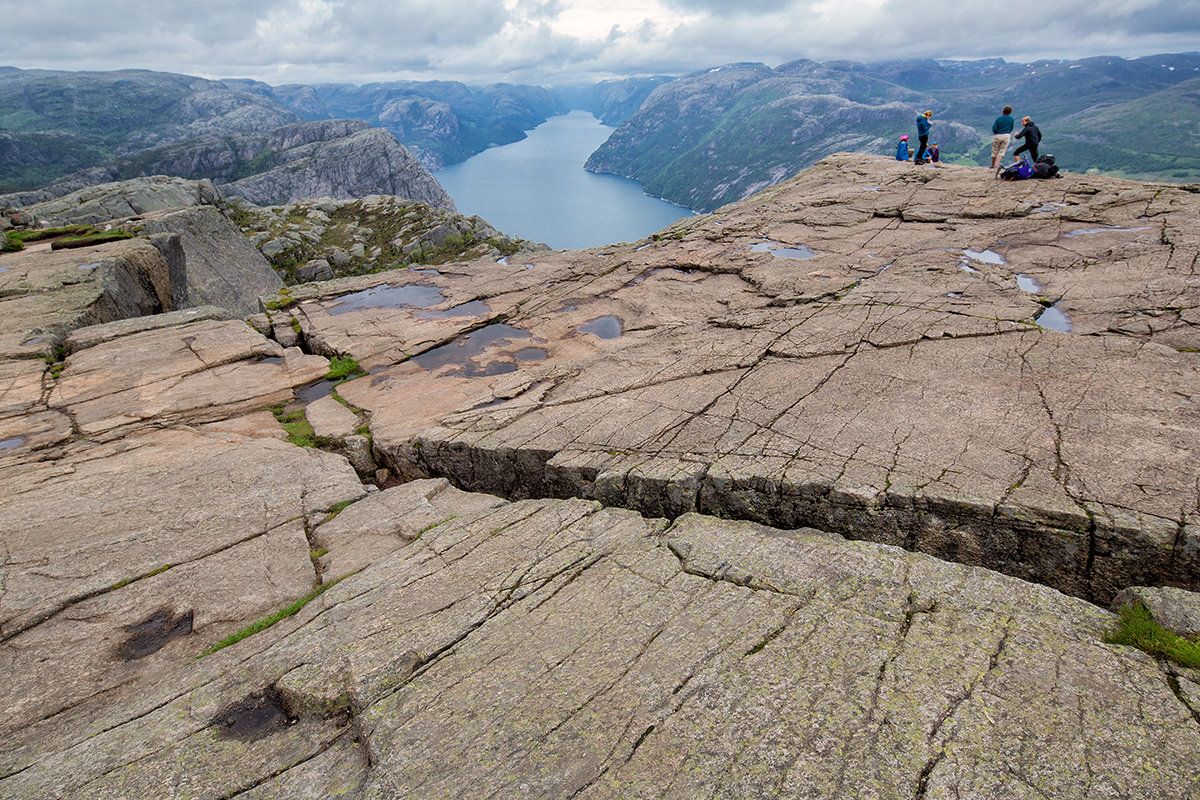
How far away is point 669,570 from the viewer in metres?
8.02

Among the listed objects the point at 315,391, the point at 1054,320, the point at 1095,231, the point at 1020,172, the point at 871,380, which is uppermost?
the point at 1020,172

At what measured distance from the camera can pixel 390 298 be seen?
25.7 metres

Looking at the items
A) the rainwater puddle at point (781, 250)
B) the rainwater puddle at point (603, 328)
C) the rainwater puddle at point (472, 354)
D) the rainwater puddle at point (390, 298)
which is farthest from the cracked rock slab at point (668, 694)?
the rainwater puddle at point (390, 298)

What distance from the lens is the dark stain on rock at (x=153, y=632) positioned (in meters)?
8.47

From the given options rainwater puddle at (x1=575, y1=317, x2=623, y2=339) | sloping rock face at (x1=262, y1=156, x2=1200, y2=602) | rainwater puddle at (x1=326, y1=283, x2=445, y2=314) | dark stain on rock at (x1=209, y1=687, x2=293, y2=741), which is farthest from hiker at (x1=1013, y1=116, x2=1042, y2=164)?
dark stain on rock at (x1=209, y1=687, x2=293, y2=741)

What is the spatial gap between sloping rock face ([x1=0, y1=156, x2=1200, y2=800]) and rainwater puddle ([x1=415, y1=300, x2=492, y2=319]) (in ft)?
17.2

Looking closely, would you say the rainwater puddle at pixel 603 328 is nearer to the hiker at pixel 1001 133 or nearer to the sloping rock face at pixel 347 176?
the hiker at pixel 1001 133

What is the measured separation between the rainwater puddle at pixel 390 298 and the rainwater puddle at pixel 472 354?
493cm

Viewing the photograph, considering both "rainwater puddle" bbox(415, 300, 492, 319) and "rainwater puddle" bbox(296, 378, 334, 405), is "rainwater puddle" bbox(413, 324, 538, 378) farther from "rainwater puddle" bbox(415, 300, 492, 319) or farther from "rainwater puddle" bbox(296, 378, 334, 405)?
"rainwater puddle" bbox(296, 378, 334, 405)

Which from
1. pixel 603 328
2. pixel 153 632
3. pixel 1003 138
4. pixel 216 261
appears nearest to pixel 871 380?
pixel 603 328

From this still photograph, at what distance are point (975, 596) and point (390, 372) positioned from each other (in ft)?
55.0

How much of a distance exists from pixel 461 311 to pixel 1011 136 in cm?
2925

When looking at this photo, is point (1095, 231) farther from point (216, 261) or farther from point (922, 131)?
point (216, 261)

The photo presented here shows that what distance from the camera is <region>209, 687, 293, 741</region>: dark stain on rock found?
6.68m
